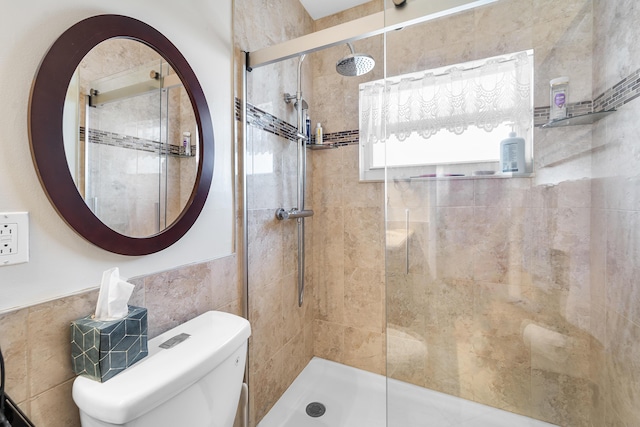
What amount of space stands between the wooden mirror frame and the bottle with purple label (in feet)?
5.51

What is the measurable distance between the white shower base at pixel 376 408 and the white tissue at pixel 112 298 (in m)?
1.15

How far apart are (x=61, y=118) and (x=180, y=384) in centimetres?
72

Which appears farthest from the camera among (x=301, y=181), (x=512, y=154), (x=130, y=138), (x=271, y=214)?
(x=301, y=181)

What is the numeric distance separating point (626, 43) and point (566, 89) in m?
0.23

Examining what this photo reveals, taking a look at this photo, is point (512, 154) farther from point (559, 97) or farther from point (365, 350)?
point (365, 350)

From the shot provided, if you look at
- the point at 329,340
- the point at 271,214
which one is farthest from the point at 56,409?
the point at 329,340

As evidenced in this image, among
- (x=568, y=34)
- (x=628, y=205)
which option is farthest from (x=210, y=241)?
(x=568, y=34)

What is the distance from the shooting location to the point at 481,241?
1.40 m

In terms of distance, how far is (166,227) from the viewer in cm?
88

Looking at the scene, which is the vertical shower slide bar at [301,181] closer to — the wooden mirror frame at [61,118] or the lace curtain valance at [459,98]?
the lace curtain valance at [459,98]

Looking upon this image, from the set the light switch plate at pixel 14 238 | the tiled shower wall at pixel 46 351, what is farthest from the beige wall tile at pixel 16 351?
the light switch plate at pixel 14 238

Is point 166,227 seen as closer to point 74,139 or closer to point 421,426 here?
point 74,139

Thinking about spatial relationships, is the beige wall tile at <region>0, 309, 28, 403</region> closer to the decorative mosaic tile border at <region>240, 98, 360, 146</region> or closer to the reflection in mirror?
the reflection in mirror

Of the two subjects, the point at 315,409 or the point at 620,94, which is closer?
the point at 620,94
